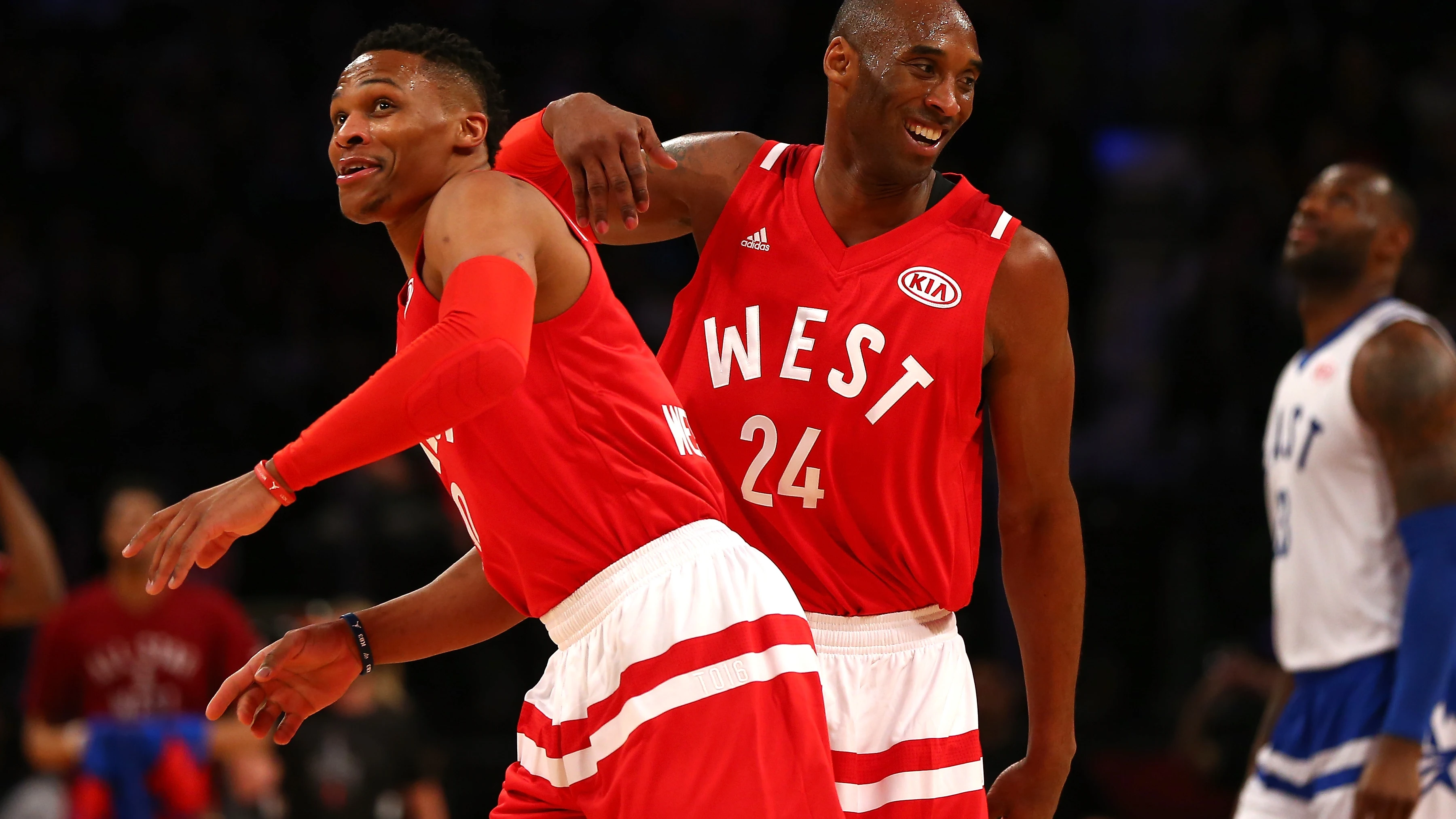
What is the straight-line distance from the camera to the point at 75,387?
9.50m

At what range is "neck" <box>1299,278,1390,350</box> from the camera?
200 inches

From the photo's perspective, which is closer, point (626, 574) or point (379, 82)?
point (626, 574)

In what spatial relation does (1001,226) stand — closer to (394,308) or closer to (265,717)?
(265,717)

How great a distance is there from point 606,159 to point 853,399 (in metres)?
0.72

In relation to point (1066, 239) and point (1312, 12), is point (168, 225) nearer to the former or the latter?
point (1066, 239)

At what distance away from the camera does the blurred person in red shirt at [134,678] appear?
7.60 metres

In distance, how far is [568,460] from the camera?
2643 mm

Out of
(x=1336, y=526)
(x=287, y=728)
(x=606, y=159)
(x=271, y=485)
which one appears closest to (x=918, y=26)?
(x=606, y=159)

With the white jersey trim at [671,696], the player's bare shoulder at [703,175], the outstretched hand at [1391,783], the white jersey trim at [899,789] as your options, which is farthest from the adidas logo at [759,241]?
the outstretched hand at [1391,783]

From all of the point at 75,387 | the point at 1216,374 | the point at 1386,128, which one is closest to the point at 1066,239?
the point at 1216,374

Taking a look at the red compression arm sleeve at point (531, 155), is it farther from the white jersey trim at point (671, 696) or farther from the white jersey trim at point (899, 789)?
the white jersey trim at point (899, 789)

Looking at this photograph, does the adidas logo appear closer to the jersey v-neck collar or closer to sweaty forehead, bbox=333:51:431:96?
the jersey v-neck collar

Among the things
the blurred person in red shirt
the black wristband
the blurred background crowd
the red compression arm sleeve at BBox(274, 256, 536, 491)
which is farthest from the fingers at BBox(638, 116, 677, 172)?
the blurred person in red shirt

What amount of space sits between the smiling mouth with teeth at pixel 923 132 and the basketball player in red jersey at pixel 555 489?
73 cm
